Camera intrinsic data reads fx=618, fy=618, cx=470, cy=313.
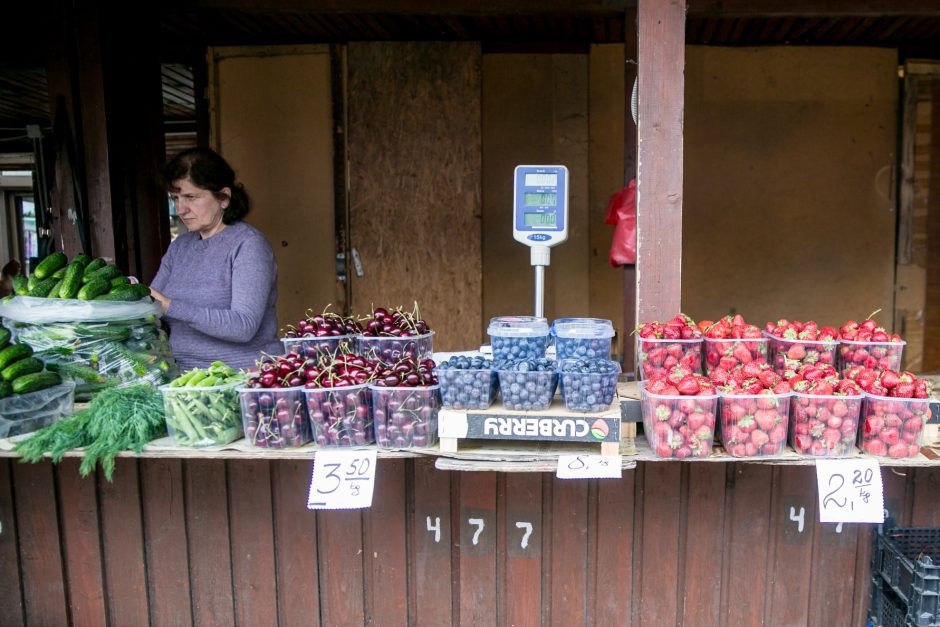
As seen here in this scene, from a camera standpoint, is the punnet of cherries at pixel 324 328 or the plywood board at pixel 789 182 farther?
the plywood board at pixel 789 182

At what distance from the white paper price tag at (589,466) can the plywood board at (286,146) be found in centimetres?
371

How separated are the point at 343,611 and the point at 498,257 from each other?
338cm

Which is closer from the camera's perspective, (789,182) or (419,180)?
(419,180)

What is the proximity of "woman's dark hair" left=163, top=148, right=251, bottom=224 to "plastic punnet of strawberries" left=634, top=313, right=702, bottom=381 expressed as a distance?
5.88ft

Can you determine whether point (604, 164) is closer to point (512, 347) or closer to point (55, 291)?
point (512, 347)

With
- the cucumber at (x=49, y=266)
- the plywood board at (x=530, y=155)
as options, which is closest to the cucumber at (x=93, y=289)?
the cucumber at (x=49, y=266)

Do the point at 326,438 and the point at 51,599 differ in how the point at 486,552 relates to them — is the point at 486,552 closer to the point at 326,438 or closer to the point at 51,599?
the point at 326,438

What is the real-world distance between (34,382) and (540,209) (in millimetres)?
1858

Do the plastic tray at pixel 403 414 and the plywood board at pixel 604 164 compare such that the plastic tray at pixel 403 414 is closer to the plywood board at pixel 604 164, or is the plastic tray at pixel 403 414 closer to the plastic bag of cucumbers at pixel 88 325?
the plastic bag of cucumbers at pixel 88 325

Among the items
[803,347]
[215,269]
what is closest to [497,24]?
[215,269]

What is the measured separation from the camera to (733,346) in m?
1.96

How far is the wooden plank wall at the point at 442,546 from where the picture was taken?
2111 millimetres

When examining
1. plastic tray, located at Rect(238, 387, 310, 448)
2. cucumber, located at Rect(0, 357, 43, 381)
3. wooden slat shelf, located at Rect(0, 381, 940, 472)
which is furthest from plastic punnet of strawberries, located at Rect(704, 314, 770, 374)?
cucumber, located at Rect(0, 357, 43, 381)

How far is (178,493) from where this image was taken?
85.0 inches
